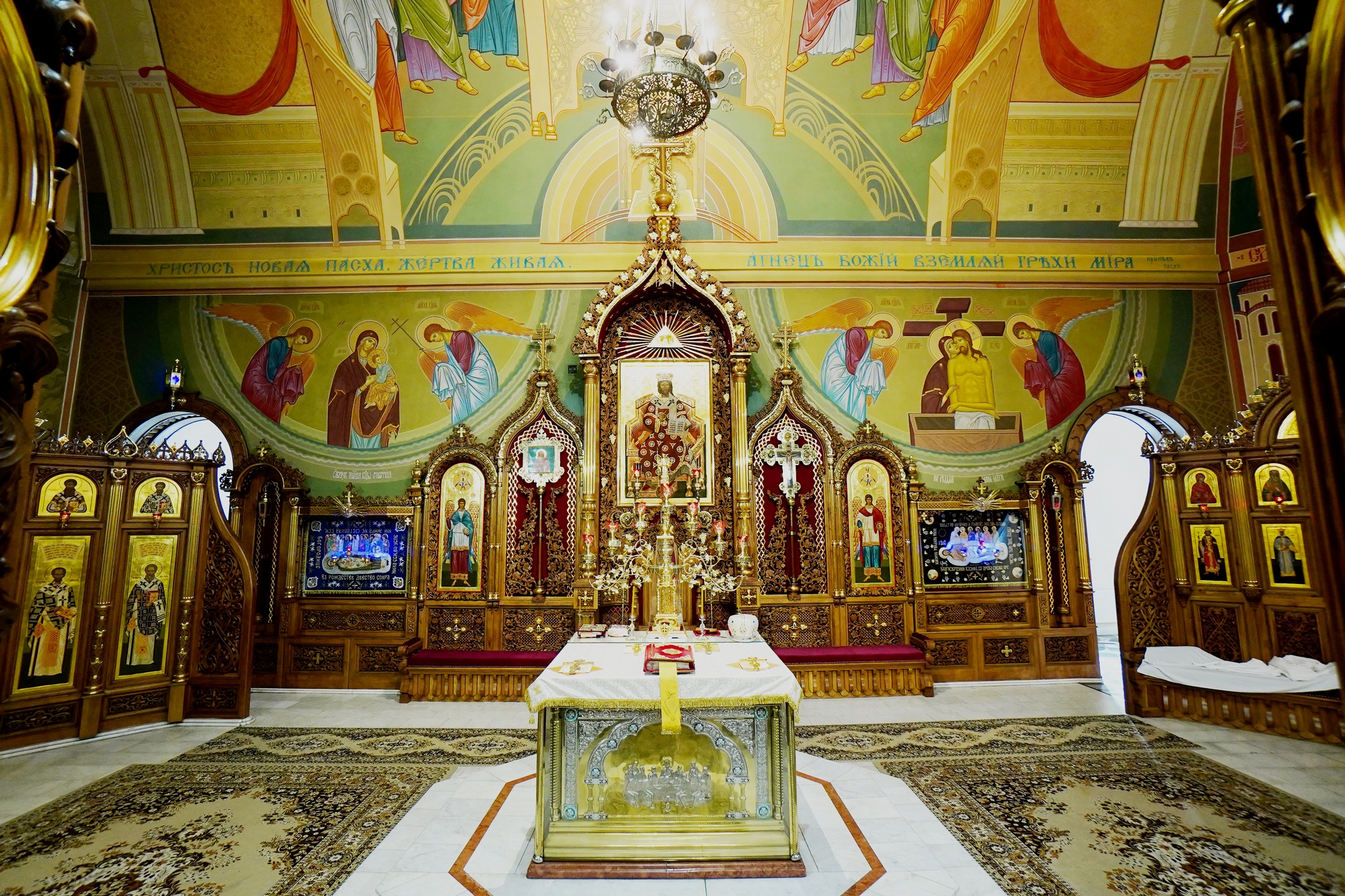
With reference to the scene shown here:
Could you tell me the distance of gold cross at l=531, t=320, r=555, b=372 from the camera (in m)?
9.74

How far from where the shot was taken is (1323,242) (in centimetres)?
171

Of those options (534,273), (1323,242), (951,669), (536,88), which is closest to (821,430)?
(951,669)

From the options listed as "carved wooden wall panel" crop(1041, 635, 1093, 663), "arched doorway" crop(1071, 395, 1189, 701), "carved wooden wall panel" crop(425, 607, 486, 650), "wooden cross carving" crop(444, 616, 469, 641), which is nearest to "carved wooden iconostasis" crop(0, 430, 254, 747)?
"carved wooden wall panel" crop(425, 607, 486, 650)

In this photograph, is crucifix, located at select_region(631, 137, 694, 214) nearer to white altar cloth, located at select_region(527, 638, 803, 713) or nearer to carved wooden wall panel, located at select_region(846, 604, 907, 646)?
carved wooden wall panel, located at select_region(846, 604, 907, 646)

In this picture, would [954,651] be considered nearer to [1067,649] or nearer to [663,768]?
[1067,649]

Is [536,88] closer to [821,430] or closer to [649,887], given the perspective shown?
[821,430]

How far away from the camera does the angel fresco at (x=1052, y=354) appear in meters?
10.1

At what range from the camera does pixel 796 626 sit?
910cm

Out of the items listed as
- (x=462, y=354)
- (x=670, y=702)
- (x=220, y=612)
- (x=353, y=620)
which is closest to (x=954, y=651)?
(x=670, y=702)

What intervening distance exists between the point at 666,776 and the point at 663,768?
0.06 metres

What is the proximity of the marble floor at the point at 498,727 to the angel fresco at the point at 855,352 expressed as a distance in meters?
4.26

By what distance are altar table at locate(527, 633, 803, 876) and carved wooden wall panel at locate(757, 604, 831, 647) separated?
4766 millimetres

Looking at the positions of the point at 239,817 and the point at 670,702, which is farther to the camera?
the point at 239,817

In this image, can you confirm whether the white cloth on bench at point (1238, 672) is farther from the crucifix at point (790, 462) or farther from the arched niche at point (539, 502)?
the arched niche at point (539, 502)
